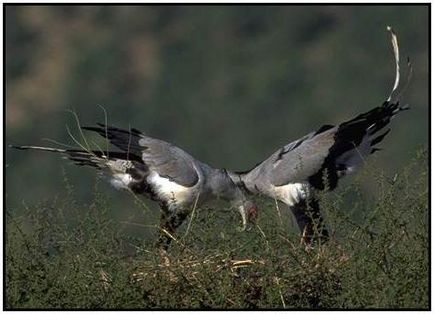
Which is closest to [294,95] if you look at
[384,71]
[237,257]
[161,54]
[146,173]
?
[384,71]

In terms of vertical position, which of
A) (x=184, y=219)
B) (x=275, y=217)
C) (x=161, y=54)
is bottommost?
(x=161, y=54)

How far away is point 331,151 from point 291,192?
35 cm

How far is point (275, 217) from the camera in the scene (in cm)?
741

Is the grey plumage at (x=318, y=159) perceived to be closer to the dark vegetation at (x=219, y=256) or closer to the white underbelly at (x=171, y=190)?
the white underbelly at (x=171, y=190)

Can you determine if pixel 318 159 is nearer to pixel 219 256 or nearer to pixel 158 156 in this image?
pixel 158 156

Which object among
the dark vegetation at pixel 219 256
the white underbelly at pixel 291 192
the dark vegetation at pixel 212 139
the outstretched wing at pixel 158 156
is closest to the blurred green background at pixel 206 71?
the dark vegetation at pixel 212 139

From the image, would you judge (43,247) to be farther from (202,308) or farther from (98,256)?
(202,308)

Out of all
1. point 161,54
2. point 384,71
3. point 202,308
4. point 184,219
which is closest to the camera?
point 202,308

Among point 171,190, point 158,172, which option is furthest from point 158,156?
point 171,190

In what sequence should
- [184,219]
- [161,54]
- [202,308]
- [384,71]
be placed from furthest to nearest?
[161,54]
[384,71]
[184,219]
[202,308]

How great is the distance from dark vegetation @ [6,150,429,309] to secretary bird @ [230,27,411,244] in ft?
5.43

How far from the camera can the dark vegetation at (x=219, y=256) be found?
23.7ft

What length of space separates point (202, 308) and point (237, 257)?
38cm

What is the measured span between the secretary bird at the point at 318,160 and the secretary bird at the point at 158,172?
225 millimetres
